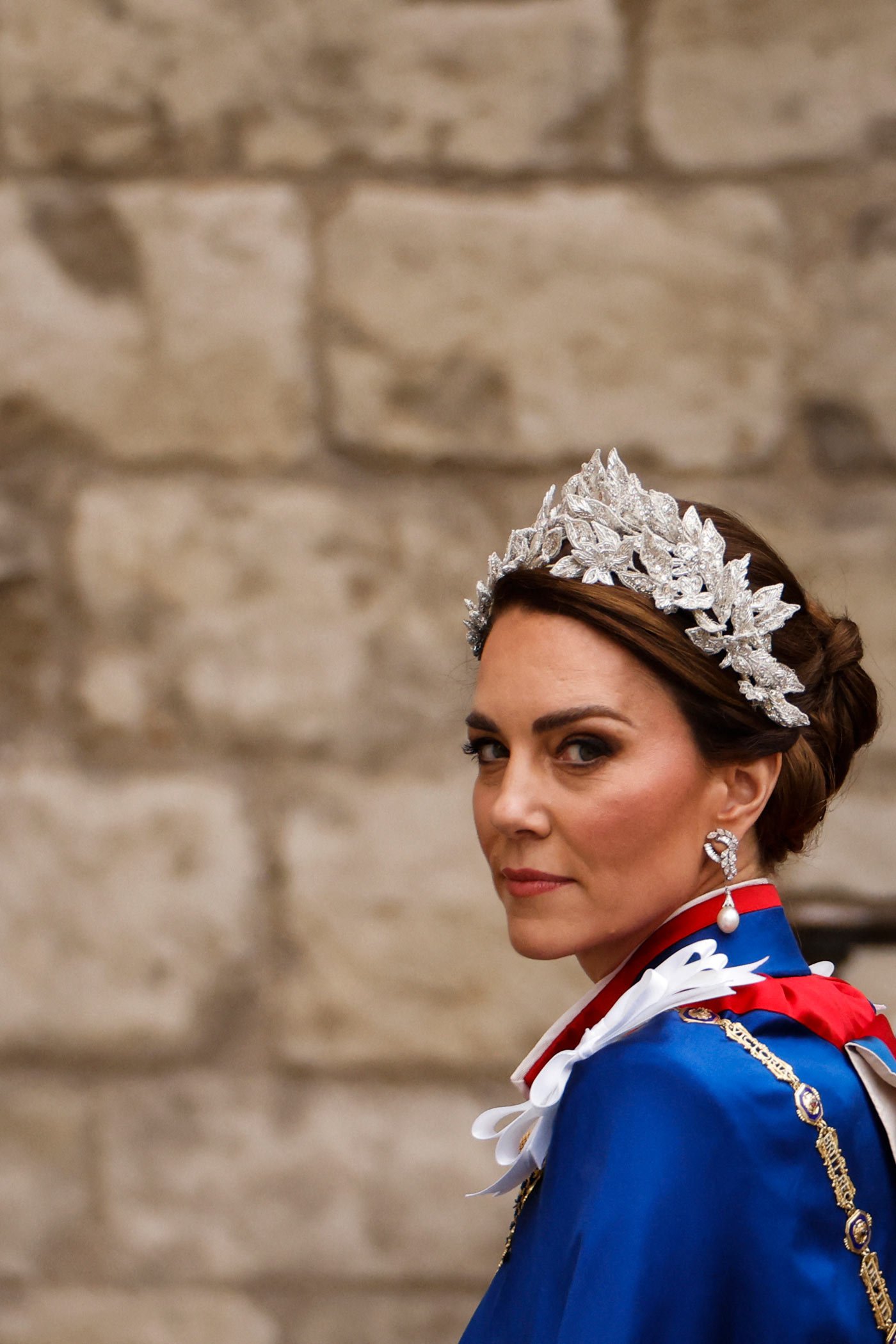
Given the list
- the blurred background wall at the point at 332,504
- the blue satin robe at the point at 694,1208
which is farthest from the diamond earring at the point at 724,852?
the blurred background wall at the point at 332,504

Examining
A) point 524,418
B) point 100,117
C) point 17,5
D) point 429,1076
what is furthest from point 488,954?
point 17,5

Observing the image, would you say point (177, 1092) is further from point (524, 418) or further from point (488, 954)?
point (524, 418)

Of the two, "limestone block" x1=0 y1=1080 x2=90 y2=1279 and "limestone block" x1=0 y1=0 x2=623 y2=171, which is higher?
"limestone block" x1=0 y1=0 x2=623 y2=171

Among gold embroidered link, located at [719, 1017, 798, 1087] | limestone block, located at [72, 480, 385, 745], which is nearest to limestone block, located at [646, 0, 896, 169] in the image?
limestone block, located at [72, 480, 385, 745]

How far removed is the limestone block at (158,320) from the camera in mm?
1827

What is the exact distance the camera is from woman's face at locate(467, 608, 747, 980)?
971mm

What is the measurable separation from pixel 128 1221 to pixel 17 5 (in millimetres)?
1703

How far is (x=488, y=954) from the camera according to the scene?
178cm

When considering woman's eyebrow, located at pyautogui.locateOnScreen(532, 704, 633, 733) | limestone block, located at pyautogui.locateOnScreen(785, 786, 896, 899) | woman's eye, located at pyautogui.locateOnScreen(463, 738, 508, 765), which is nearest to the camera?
woman's eyebrow, located at pyautogui.locateOnScreen(532, 704, 633, 733)

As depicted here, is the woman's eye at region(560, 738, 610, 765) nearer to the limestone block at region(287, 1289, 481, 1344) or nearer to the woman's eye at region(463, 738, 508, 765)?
the woman's eye at region(463, 738, 508, 765)

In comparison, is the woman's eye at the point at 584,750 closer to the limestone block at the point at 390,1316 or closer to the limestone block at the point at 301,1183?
the limestone block at the point at 301,1183

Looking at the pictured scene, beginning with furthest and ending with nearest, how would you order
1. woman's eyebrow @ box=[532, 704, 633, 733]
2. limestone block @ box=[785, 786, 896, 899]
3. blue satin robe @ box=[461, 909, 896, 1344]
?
1. limestone block @ box=[785, 786, 896, 899]
2. woman's eyebrow @ box=[532, 704, 633, 733]
3. blue satin robe @ box=[461, 909, 896, 1344]

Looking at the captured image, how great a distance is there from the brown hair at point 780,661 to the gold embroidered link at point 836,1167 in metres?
0.21

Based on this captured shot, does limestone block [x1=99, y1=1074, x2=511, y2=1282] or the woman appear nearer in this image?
the woman
